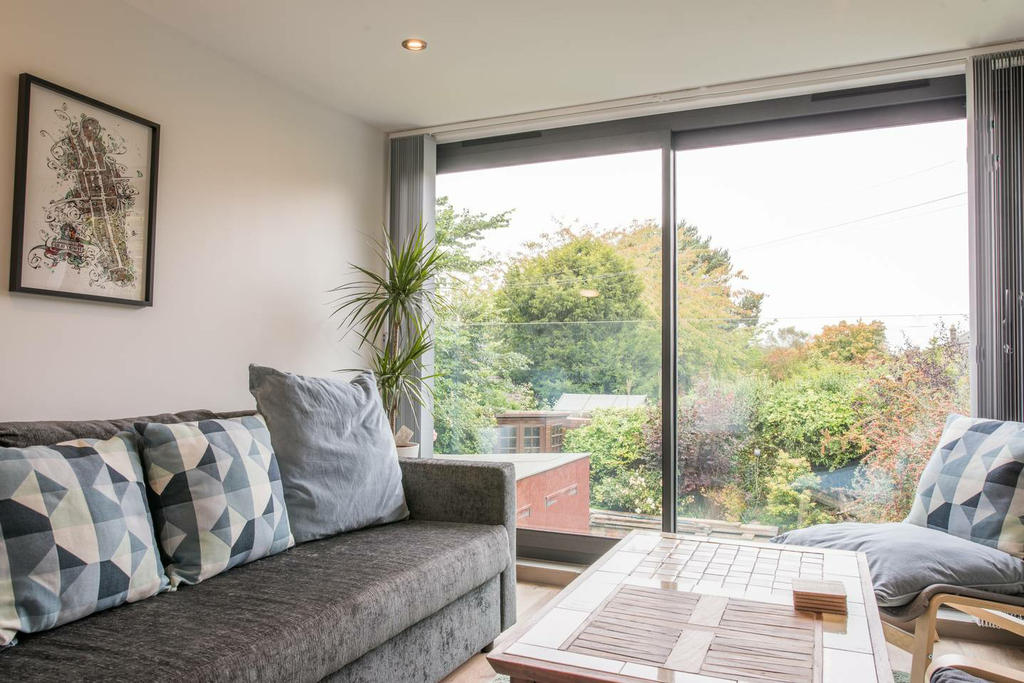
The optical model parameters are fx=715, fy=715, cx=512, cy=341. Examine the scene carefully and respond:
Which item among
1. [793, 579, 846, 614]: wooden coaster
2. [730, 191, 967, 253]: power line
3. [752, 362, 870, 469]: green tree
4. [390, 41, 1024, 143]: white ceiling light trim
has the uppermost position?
[390, 41, 1024, 143]: white ceiling light trim

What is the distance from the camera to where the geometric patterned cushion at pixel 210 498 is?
193cm

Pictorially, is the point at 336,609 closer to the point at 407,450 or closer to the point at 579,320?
the point at 407,450

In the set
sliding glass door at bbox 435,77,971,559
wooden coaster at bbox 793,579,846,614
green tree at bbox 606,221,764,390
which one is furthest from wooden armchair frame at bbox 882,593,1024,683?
green tree at bbox 606,221,764,390

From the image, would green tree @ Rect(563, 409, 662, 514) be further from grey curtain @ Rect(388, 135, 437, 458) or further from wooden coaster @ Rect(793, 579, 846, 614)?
wooden coaster @ Rect(793, 579, 846, 614)

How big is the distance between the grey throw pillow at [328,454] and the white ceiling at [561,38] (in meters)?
1.45

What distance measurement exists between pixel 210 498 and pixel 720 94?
2.90 m

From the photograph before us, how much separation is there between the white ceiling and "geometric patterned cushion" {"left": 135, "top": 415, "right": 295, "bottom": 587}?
1700 mm

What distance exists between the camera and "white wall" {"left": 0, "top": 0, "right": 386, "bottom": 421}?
2404 mm

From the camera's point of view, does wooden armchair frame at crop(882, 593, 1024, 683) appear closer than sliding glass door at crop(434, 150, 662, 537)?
Yes

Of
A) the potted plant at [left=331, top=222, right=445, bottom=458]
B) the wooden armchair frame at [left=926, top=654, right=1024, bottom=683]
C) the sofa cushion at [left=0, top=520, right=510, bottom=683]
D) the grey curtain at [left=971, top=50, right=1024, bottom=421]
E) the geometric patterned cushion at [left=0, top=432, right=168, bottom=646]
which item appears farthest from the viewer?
the potted plant at [left=331, top=222, right=445, bottom=458]

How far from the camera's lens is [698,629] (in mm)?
1529

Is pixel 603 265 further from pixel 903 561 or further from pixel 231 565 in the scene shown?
pixel 231 565

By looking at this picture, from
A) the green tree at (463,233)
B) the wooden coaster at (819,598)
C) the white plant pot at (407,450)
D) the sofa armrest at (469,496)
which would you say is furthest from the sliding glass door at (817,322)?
the wooden coaster at (819,598)

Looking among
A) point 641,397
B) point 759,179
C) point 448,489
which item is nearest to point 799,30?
point 759,179
